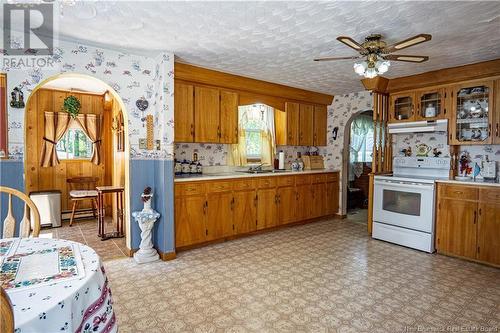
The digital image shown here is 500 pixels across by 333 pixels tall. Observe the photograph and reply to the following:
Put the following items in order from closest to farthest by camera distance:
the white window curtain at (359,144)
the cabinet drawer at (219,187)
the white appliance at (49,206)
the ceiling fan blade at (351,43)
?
the ceiling fan blade at (351,43) < the cabinet drawer at (219,187) < the white appliance at (49,206) < the white window curtain at (359,144)

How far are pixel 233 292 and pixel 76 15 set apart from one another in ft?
9.04

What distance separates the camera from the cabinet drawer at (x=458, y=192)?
3.51 m

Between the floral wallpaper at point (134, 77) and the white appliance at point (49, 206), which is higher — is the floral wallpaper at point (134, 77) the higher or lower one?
the higher one

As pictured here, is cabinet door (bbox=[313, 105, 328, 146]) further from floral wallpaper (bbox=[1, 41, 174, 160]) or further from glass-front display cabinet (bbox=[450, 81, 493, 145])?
floral wallpaper (bbox=[1, 41, 174, 160])

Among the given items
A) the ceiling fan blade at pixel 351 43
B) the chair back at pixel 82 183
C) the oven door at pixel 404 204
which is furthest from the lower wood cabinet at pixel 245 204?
the chair back at pixel 82 183

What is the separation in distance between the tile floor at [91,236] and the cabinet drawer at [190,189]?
3.43ft

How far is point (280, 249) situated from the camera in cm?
389

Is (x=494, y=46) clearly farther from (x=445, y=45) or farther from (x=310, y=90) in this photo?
(x=310, y=90)

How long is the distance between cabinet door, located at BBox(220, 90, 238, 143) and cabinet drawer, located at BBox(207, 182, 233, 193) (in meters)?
0.67

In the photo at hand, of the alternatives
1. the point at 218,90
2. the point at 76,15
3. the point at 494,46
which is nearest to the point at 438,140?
the point at 494,46

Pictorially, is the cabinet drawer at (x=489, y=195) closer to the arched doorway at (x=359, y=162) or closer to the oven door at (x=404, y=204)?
the oven door at (x=404, y=204)

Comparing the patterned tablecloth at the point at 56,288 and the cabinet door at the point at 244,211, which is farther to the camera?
the cabinet door at the point at 244,211

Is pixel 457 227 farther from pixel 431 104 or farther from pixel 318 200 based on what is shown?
pixel 318 200

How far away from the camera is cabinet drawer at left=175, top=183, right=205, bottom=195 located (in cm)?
366
